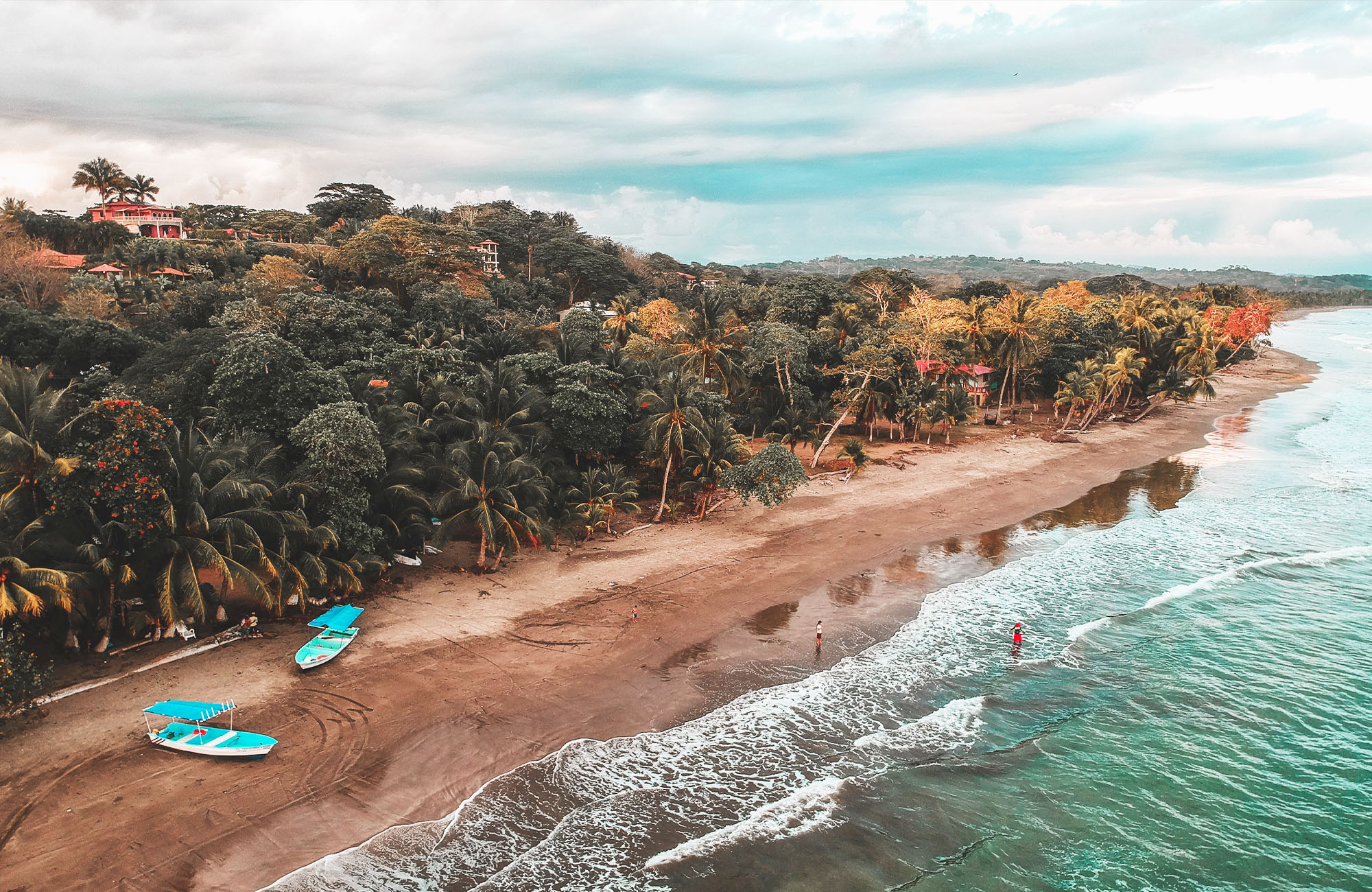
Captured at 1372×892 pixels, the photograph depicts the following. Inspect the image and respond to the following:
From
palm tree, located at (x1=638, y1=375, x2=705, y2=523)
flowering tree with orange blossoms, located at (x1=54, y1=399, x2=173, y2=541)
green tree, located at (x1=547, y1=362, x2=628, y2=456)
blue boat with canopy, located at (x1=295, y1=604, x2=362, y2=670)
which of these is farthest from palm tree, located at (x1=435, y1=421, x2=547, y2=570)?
flowering tree with orange blossoms, located at (x1=54, y1=399, x2=173, y2=541)

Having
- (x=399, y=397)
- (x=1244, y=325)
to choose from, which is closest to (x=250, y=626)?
(x=399, y=397)

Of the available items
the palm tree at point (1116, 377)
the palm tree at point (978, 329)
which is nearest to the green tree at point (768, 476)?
the palm tree at point (978, 329)

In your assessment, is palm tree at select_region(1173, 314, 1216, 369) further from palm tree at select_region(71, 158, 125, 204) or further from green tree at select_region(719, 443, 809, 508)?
palm tree at select_region(71, 158, 125, 204)

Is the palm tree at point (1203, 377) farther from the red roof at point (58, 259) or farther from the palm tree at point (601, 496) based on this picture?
the red roof at point (58, 259)

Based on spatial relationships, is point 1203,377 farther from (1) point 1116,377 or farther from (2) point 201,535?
(2) point 201,535

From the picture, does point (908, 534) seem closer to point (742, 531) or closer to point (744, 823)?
point (742, 531)

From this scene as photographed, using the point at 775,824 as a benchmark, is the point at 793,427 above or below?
above
